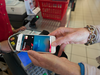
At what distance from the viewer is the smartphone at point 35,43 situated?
573mm

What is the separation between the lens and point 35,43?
607mm

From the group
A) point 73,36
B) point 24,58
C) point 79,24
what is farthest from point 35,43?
point 79,24

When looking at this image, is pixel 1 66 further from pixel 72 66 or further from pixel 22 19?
pixel 22 19

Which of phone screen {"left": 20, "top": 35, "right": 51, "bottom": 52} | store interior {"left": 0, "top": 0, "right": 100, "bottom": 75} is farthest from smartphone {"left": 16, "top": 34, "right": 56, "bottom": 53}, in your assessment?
store interior {"left": 0, "top": 0, "right": 100, "bottom": 75}

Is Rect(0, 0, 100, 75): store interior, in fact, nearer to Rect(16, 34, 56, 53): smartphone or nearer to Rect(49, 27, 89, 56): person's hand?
Rect(16, 34, 56, 53): smartphone

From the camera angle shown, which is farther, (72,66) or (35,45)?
(35,45)

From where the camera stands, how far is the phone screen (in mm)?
580

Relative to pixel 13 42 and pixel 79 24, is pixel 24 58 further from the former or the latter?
pixel 79 24

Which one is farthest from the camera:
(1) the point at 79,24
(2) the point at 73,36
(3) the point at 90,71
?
(1) the point at 79,24

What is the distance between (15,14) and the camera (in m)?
1.15

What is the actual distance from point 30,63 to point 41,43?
18cm

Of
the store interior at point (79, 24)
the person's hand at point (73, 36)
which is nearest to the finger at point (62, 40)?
the person's hand at point (73, 36)

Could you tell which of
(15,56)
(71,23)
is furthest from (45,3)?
(71,23)

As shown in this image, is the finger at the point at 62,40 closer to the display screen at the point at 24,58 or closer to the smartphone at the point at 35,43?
the smartphone at the point at 35,43
